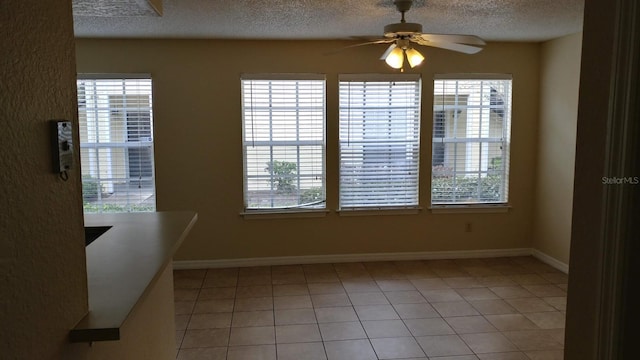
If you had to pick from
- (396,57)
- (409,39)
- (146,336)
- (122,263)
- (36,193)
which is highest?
(409,39)

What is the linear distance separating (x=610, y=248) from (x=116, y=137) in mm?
4545

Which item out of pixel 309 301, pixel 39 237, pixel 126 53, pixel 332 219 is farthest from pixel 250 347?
pixel 126 53

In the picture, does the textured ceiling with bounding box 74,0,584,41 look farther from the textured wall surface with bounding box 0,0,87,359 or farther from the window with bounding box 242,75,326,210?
the textured wall surface with bounding box 0,0,87,359

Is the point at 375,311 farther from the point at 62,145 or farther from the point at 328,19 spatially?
the point at 62,145

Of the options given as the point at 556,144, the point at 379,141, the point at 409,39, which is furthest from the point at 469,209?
the point at 409,39

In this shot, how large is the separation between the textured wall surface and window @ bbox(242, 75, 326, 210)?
3.65 meters

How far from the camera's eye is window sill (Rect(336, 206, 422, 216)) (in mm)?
4992

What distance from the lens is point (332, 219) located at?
5.00 metres

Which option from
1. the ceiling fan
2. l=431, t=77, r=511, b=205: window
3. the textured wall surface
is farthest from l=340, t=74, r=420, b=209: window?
the textured wall surface

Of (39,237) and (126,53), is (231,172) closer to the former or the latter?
(126,53)

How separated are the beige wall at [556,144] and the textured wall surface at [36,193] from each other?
175 inches

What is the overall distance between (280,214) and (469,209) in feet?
6.68

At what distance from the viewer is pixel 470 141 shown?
16.6ft

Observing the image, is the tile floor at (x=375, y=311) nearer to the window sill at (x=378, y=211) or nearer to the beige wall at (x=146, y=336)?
the window sill at (x=378, y=211)
